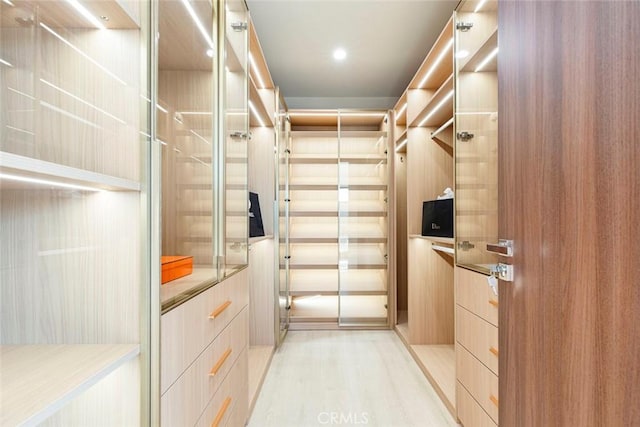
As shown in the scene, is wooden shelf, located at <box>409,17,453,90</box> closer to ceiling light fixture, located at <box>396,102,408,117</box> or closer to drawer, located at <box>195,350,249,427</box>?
ceiling light fixture, located at <box>396,102,408,117</box>

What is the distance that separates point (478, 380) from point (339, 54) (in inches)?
107

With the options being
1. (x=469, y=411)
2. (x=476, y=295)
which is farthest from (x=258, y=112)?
(x=469, y=411)

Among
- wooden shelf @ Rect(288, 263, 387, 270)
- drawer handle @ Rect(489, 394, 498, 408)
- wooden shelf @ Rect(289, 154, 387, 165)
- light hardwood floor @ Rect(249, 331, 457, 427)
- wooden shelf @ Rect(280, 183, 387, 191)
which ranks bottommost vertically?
light hardwood floor @ Rect(249, 331, 457, 427)

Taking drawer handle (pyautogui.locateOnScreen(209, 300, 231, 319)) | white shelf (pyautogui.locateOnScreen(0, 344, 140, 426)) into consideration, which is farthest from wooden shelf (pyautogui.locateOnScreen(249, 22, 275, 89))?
white shelf (pyautogui.locateOnScreen(0, 344, 140, 426))

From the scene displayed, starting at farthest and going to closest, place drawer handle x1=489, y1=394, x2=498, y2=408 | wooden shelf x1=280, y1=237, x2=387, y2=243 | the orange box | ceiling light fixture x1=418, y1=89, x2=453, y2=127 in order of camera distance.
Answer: wooden shelf x1=280, y1=237, x2=387, y2=243, ceiling light fixture x1=418, y1=89, x2=453, y2=127, drawer handle x1=489, y1=394, x2=498, y2=408, the orange box

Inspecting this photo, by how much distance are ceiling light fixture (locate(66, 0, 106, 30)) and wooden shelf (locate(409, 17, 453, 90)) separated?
1.93 m

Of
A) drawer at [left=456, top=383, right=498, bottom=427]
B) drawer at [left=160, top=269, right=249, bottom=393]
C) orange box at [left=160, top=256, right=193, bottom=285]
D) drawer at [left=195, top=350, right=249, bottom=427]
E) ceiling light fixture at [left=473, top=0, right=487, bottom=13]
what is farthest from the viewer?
ceiling light fixture at [left=473, top=0, right=487, bottom=13]

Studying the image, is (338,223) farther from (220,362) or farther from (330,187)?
(220,362)

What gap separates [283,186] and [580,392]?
291cm

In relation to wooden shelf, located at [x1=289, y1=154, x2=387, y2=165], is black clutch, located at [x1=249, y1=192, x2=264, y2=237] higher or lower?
lower

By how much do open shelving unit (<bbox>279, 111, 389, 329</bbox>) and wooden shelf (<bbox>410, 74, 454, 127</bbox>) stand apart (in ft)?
2.44

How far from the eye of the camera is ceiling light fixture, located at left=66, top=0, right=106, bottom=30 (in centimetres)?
70

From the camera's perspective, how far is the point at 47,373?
2.09ft

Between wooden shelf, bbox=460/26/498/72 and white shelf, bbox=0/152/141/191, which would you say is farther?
wooden shelf, bbox=460/26/498/72
